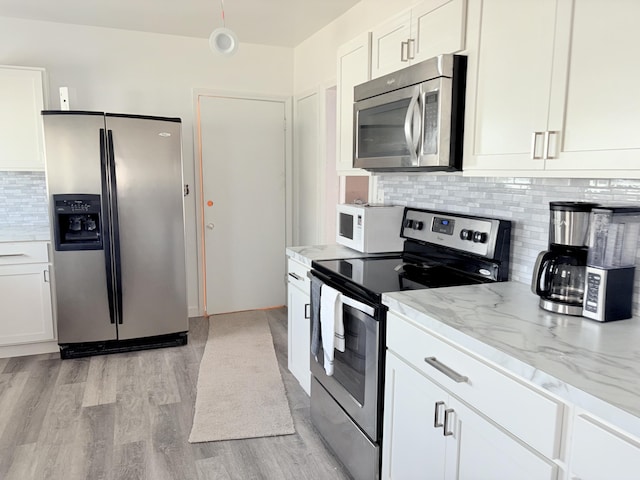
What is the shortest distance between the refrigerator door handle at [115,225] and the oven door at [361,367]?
2.02 metres

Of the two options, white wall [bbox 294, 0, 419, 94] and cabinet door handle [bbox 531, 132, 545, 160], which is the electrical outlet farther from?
cabinet door handle [bbox 531, 132, 545, 160]

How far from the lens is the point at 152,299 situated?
3.57 m

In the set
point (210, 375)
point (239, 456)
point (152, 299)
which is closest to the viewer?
point (239, 456)

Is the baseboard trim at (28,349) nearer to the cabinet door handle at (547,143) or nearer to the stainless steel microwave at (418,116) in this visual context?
the stainless steel microwave at (418,116)

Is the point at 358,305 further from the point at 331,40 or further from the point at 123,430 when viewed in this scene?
the point at 331,40

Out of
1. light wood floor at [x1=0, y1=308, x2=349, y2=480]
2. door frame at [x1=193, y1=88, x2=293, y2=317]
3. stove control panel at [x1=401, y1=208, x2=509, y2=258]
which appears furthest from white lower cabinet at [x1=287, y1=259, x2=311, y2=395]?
door frame at [x1=193, y1=88, x2=293, y2=317]

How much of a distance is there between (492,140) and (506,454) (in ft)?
3.54

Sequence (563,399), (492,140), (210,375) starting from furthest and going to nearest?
(210,375), (492,140), (563,399)

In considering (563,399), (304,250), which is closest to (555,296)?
(563,399)

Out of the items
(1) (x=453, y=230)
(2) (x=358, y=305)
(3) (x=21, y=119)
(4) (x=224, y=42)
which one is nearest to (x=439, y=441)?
(2) (x=358, y=305)

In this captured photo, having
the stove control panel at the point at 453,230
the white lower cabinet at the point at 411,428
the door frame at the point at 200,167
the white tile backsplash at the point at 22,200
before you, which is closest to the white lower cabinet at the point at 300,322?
the stove control panel at the point at 453,230

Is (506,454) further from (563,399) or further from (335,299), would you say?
(335,299)

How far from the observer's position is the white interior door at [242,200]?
432 cm

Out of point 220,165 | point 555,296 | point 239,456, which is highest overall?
point 220,165
